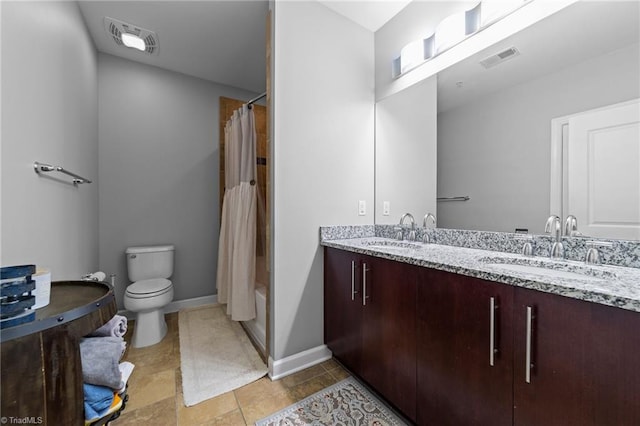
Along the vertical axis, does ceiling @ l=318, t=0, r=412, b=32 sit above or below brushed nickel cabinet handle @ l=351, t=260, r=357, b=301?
above

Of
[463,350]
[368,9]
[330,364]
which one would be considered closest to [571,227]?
[463,350]

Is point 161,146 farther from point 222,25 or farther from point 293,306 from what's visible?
point 293,306

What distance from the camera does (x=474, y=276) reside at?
911 millimetres

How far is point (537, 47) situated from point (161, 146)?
9.89ft

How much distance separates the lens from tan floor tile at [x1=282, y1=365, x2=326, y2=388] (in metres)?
→ 1.55

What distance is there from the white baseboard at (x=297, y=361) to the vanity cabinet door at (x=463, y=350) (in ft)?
2.56

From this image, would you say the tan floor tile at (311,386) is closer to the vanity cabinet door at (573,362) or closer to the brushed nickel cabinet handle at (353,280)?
the brushed nickel cabinet handle at (353,280)

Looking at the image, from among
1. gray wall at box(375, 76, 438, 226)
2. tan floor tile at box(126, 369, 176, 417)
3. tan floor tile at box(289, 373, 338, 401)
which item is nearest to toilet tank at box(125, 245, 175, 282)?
tan floor tile at box(126, 369, 176, 417)

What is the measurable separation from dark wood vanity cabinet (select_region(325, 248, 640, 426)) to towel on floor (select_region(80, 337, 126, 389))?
43.0 inches

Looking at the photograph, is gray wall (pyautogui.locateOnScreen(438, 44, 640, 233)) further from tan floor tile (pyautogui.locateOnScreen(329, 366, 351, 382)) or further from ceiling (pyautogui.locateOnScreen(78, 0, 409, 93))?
tan floor tile (pyautogui.locateOnScreen(329, 366, 351, 382))

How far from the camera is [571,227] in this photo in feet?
3.71

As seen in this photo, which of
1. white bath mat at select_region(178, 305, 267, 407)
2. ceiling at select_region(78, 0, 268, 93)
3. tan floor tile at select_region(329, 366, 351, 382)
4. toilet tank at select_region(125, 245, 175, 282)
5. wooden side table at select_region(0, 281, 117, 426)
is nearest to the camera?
wooden side table at select_region(0, 281, 117, 426)

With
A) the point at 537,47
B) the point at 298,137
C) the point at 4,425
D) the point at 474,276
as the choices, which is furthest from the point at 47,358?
the point at 537,47

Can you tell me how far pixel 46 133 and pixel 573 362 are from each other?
2293 millimetres
